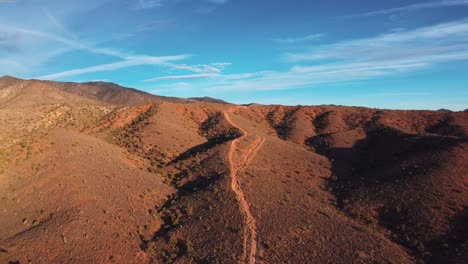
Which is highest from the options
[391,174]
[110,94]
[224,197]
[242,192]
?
[110,94]

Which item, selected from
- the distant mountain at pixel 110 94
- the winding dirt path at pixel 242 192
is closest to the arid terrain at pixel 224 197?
the winding dirt path at pixel 242 192

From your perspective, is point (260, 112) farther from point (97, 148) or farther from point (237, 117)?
point (97, 148)

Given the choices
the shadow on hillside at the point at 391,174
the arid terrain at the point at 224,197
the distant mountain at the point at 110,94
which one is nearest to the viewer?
the arid terrain at the point at 224,197

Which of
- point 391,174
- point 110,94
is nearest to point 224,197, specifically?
point 391,174

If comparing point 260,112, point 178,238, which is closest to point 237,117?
point 260,112

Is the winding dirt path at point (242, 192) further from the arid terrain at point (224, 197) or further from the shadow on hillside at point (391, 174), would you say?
the shadow on hillside at point (391, 174)

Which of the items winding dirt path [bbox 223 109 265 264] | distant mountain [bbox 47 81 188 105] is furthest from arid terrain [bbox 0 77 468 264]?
distant mountain [bbox 47 81 188 105]

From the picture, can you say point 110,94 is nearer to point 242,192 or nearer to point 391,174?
point 242,192
